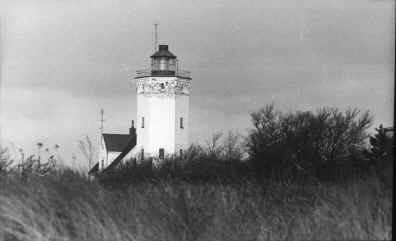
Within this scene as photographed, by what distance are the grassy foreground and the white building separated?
128 feet

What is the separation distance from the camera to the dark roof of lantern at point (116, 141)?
51281mm

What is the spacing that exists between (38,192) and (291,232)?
2.25 meters

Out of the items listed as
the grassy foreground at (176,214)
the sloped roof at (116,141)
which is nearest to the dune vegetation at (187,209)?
the grassy foreground at (176,214)

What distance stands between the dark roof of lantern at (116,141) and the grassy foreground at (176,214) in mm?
42768

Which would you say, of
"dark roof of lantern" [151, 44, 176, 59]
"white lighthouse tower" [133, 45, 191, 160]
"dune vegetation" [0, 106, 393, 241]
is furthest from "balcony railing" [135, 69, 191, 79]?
"dune vegetation" [0, 106, 393, 241]

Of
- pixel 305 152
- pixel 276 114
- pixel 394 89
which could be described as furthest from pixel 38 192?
pixel 276 114

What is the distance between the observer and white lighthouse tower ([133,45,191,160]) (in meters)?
48.2

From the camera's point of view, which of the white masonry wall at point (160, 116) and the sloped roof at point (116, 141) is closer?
the white masonry wall at point (160, 116)

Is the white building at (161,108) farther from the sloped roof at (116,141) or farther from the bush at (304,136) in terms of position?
the bush at (304,136)

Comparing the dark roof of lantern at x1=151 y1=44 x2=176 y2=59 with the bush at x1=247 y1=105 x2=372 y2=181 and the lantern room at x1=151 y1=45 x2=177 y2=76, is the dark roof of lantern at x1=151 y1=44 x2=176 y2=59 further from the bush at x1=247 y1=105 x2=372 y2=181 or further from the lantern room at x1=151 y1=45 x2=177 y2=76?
the bush at x1=247 y1=105 x2=372 y2=181

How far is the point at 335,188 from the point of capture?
833cm

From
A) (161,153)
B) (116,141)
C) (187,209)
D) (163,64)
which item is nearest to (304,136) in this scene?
(187,209)

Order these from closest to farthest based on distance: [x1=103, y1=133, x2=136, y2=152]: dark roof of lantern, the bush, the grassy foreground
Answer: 1. the grassy foreground
2. the bush
3. [x1=103, y1=133, x2=136, y2=152]: dark roof of lantern

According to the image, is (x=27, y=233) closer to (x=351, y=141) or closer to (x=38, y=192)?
(x=38, y=192)
